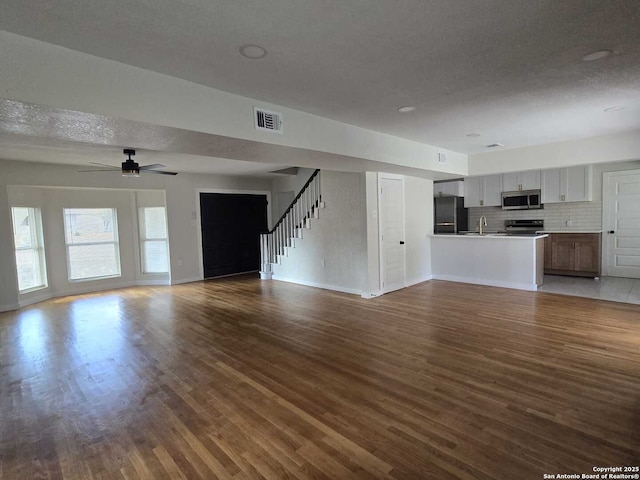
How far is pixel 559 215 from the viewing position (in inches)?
278

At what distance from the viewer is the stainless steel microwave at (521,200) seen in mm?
7152

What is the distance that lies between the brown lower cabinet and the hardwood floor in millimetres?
2124

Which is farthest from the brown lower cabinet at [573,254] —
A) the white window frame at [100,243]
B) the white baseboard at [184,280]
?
the white window frame at [100,243]

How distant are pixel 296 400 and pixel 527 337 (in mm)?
2654

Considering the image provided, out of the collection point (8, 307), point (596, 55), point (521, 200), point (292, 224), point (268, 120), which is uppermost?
point (596, 55)

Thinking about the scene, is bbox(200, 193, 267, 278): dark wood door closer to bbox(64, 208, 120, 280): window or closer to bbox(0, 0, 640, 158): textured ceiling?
bbox(64, 208, 120, 280): window

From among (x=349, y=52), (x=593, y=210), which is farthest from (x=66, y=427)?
(x=593, y=210)

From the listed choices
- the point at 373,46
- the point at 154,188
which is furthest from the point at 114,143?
the point at 154,188

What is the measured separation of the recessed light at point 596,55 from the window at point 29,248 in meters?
8.03

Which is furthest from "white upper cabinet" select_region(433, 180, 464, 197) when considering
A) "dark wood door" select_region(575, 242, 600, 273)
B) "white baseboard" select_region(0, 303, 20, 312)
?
"white baseboard" select_region(0, 303, 20, 312)

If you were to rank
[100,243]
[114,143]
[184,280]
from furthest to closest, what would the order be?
[184,280]
[100,243]
[114,143]

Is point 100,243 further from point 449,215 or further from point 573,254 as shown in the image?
point 573,254

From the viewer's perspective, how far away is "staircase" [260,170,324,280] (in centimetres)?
681

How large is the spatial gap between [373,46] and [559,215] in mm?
6717
